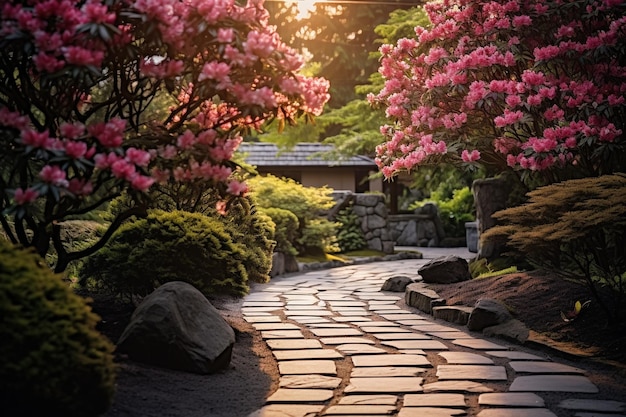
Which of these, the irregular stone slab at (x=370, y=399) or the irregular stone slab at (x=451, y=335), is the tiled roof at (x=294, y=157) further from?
the irregular stone slab at (x=370, y=399)

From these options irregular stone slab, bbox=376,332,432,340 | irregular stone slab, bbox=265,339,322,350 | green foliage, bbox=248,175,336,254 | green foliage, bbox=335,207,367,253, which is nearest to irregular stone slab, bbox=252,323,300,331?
irregular stone slab, bbox=265,339,322,350

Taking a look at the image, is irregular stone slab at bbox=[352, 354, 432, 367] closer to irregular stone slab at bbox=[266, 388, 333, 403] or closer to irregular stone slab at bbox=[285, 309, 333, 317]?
irregular stone slab at bbox=[266, 388, 333, 403]

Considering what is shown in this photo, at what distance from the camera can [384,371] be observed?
634 cm

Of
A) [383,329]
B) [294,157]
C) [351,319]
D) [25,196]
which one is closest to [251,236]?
[351,319]

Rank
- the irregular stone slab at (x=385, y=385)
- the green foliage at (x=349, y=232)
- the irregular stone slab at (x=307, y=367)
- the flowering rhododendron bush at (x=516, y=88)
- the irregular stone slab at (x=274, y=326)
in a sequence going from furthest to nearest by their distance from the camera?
the green foliage at (x=349, y=232) < the flowering rhododendron bush at (x=516, y=88) < the irregular stone slab at (x=274, y=326) < the irregular stone slab at (x=307, y=367) < the irregular stone slab at (x=385, y=385)

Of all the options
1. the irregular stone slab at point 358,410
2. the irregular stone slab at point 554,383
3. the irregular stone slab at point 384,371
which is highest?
the irregular stone slab at point 358,410

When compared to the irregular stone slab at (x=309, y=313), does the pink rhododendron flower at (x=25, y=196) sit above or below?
above

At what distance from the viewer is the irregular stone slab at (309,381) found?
5877mm

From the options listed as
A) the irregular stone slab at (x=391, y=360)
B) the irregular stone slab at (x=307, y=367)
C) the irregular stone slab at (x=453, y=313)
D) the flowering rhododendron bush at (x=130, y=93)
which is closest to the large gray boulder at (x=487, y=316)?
the irregular stone slab at (x=453, y=313)

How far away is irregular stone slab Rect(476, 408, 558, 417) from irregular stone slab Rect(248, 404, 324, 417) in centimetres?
108

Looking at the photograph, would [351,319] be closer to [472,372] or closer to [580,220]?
[472,372]

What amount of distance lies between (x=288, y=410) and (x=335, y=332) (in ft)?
9.90

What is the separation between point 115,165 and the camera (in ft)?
15.7

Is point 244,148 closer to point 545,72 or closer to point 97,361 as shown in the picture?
point 545,72
